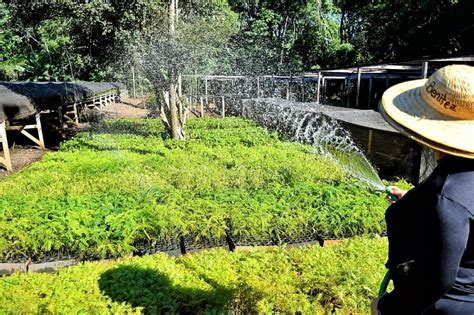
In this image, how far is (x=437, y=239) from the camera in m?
1.46

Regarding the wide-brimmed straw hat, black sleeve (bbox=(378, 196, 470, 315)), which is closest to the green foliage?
the wide-brimmed straw hat

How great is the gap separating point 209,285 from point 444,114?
2.26 m

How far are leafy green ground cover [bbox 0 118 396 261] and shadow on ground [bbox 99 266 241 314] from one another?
0.82 metres

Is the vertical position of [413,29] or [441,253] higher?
[413,29]

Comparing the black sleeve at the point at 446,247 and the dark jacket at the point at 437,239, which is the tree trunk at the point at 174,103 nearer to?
the dark jacket at the point at 437,239

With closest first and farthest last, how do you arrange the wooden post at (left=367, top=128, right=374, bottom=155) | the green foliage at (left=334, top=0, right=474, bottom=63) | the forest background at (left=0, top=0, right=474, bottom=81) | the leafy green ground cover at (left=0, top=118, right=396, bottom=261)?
the leafy green ground cover at (left=0, top=118, right=396, bottom=261) < the wooden post at (left=367, top=128, right=374, bottom=155) < the forest background at (left=0, top=0, right=474, bottom=81) < the green foliage at (left=334, top=0, right=474, bottom=63)

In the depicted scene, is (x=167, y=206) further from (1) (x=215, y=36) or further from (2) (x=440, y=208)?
(1) (x=215, y=36)

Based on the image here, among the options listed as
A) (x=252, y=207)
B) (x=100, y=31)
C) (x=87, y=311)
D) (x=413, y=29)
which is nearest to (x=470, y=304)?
(x=87, y=311)

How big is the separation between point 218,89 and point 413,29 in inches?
538

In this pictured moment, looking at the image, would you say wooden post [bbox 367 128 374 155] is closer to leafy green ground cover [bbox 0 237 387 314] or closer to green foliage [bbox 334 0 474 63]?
leafy green ground cover [bbox 0 237 387 314]

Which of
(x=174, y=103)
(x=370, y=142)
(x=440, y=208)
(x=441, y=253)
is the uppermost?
(x=440, y=208)

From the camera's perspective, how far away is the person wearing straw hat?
1.45m

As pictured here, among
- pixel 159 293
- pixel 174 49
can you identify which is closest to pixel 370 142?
pixel 174 49

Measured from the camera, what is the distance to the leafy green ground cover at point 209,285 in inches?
112
